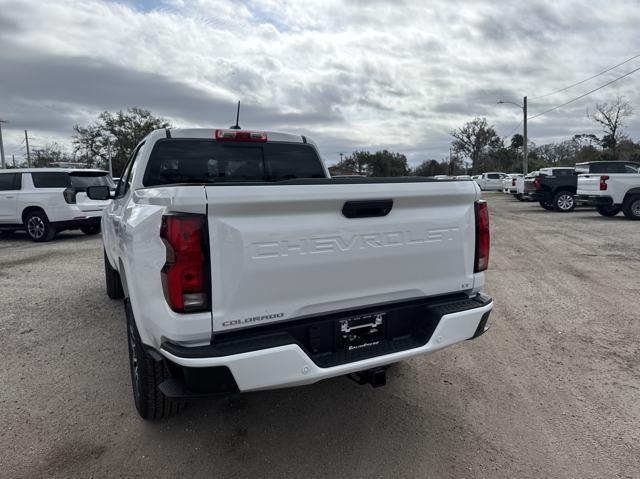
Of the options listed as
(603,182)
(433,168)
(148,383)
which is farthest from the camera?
(433,168)

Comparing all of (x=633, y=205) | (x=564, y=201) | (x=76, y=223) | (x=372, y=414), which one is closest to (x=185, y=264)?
(x=372, y=414)

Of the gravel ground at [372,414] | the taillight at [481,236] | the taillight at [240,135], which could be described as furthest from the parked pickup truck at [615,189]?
the taillight at [240,135]

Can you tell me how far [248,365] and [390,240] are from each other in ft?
3.46

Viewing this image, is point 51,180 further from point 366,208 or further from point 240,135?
point 366,208

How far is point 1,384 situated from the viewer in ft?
12.0

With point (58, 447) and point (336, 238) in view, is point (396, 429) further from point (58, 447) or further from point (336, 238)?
point (58, 447)

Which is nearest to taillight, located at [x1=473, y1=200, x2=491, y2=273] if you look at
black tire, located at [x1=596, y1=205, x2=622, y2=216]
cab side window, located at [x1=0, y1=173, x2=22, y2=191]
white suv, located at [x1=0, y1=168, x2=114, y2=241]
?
white suv, located at [x1=0, y1=168, x2=114, y2=241]

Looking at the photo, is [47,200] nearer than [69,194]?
No

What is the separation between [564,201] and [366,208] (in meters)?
17.4

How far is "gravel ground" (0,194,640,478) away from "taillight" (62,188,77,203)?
6.89 m

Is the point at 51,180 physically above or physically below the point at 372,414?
above

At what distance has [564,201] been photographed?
1720cm

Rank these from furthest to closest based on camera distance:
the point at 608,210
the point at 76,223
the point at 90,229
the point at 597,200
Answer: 1. the point at 608,210
2. the point at 597,200
3. the point at 90,229
4. the point at 76,223

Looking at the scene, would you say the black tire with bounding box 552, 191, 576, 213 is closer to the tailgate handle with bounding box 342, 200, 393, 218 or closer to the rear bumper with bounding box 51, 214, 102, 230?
the rear bumper with bounding box 51, 214, 102, 230
